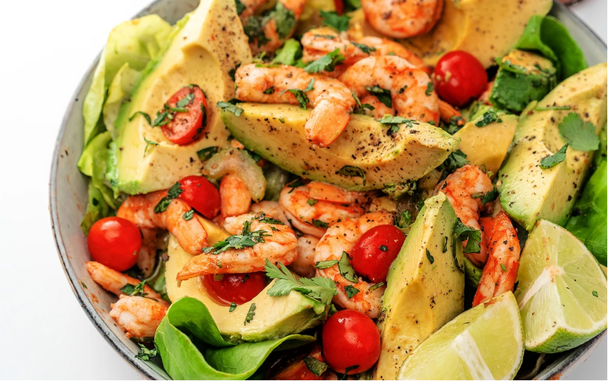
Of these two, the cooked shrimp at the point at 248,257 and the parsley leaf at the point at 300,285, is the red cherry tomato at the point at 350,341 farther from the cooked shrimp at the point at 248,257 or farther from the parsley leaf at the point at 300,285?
the cooked shrimp at the point at 248,257

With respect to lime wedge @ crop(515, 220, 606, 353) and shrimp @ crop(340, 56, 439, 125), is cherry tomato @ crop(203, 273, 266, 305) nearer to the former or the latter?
shrimp @ crop(340, 56, 439, 125)

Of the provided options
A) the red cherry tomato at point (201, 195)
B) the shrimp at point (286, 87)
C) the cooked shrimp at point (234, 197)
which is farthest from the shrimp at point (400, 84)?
the red cherry tomato at point (201, 195)

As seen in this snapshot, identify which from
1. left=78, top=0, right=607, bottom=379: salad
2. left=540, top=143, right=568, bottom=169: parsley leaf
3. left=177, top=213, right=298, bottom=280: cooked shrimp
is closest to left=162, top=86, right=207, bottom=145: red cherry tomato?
left=78, top=0, right=607, bottom=379: salad

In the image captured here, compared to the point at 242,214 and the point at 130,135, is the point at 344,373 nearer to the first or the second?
the point at 242,214

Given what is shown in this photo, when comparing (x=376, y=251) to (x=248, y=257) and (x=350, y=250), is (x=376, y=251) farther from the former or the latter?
(x=248, y=257)

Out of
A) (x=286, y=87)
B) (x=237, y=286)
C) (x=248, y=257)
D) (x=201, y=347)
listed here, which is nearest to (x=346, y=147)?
(x=286, y=87)

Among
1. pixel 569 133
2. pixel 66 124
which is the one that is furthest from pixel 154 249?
pixel 569 133
